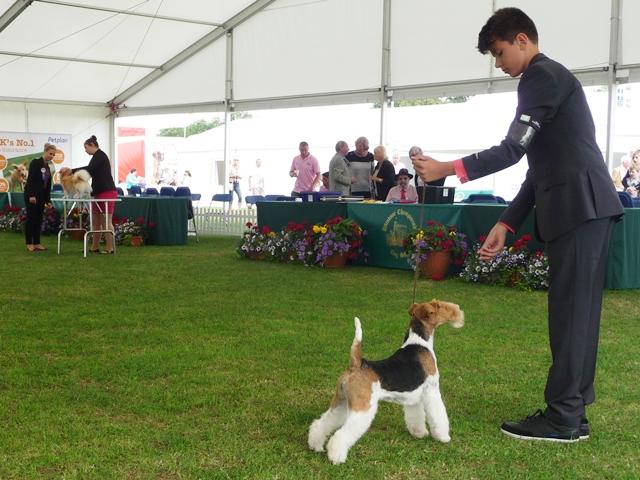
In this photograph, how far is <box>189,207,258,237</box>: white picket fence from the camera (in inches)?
612

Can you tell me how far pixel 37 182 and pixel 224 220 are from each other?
506 centimetres

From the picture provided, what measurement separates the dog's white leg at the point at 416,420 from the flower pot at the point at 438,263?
5.41 m

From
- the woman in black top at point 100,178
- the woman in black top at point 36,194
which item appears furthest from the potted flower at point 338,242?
the woman in black top at point 36,194

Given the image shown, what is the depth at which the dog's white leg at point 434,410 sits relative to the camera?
3.04 metres

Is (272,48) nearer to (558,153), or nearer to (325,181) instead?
(325,181)

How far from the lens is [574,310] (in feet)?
10.0

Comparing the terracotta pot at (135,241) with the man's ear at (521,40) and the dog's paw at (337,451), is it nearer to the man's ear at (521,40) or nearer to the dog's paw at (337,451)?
the dog's paw at (337,451)

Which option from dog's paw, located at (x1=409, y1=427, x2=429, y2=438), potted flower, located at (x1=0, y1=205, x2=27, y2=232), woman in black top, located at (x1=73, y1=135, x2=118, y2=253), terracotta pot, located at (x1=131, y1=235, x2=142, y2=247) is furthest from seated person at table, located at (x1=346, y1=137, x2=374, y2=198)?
dog's paw, located at (x1=409, y1=427, x2=429, y2=438)

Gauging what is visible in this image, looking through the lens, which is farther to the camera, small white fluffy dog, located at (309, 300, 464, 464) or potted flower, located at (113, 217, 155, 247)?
potted flower, located at (113, 217, 155, 247)

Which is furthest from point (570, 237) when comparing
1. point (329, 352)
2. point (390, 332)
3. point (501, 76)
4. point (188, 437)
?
point (501, 76)

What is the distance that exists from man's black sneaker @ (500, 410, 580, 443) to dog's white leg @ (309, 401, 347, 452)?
0.78 metres

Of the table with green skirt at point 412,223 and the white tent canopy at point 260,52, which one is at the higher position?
the white tent canopy at point 260,52

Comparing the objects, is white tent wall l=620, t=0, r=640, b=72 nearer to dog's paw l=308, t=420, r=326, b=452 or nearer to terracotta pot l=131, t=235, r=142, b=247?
terracotta pot l=131, t=235, r=142, b=247

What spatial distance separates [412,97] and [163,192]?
262 inches
